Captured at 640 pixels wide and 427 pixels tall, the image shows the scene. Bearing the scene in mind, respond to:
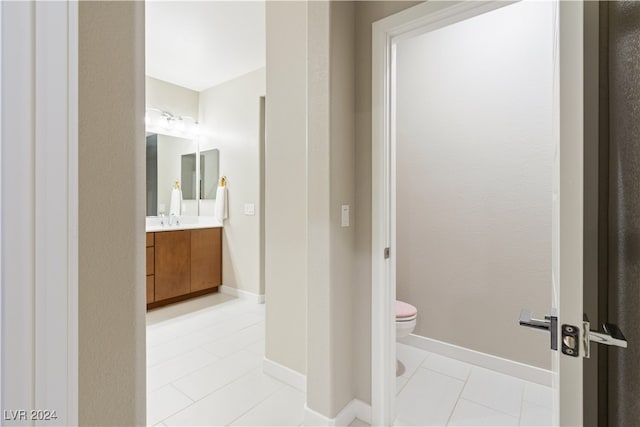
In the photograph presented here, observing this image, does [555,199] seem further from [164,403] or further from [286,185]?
[164,403]

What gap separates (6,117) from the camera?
17.8 inches

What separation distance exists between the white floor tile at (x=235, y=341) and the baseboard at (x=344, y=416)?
100 cm

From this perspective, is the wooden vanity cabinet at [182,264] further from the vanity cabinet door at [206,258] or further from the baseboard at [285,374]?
the baseboard at [285,374]

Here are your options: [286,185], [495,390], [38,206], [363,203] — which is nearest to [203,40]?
[286,185]

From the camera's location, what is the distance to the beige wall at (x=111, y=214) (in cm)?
53

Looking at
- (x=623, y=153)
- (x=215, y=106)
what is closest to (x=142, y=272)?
(x=623, y=153)

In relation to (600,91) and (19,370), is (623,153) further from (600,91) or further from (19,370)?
(19,370)

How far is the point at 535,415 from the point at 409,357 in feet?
2.69

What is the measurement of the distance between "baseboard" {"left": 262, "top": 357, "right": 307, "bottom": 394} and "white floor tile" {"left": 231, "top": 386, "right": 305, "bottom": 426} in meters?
0.05

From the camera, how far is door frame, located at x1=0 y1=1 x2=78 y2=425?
453mm

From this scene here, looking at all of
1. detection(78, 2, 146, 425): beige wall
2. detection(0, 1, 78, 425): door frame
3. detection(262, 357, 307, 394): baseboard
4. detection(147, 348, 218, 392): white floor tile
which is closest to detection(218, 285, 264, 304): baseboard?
detection(147, 348, 218, 392): white floor tile

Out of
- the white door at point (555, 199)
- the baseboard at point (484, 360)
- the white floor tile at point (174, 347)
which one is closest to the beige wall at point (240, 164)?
the white floor tile at point (174, 347)

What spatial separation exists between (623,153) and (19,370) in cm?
122

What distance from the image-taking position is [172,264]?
3318 mm
